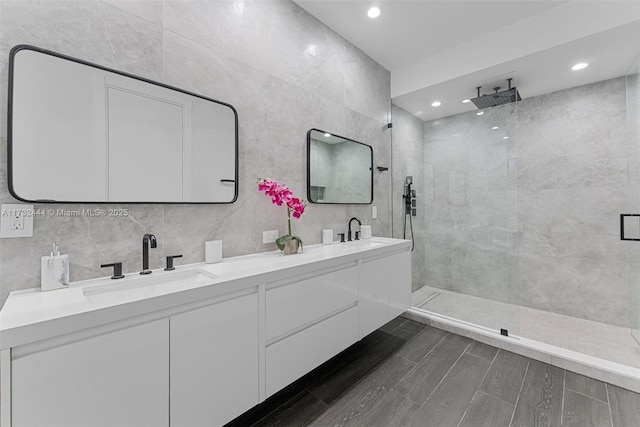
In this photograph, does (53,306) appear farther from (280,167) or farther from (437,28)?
(437,28)

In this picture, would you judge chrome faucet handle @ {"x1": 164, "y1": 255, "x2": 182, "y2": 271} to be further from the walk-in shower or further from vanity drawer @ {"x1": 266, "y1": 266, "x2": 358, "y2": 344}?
the walk-in shower

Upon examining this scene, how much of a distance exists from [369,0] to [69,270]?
2613 millimetres

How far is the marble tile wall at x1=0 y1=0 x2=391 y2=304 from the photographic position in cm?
110

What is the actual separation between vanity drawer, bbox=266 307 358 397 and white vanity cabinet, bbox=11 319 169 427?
19.7 inches

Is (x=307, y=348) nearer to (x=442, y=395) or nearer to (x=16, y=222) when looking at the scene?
(x=442, y=395)

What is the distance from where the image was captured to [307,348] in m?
1.53

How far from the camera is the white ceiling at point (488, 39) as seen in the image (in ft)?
6.48

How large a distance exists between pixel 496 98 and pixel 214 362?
3356mm

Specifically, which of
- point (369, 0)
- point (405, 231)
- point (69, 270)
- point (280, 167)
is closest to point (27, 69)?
point (69, 270)

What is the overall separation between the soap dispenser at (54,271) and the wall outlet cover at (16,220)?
0.41ft

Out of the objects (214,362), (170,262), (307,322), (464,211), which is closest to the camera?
(214,362)

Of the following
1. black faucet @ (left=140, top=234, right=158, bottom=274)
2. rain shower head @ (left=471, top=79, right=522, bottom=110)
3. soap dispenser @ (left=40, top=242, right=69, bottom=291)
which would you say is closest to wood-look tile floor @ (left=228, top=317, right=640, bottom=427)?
black faucet @ (left=140, top=234, right=158, bottom=274)

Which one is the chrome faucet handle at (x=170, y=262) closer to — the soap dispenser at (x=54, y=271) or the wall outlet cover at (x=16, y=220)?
the soap dispenser at (x=54, y=271)

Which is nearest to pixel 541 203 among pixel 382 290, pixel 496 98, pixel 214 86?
pixel 496 98
